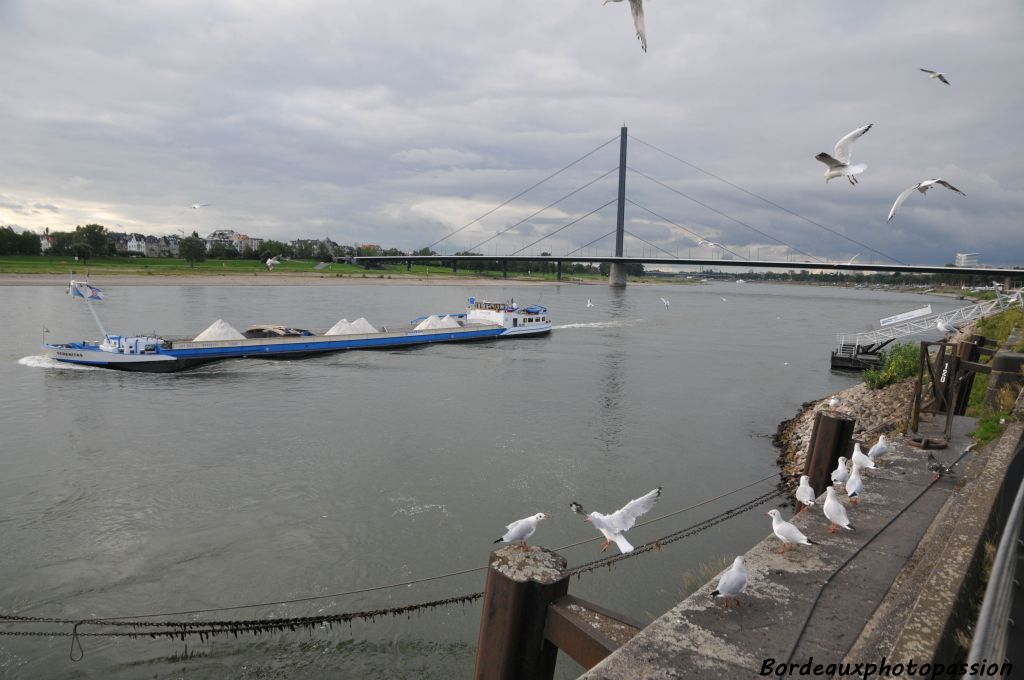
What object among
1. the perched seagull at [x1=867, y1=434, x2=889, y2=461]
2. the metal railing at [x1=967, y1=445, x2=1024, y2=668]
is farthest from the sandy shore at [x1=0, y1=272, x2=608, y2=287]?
the metal railing at [x1=967, y1=445, x2=1024, y2=668]

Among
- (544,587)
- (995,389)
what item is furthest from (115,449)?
(995,389)

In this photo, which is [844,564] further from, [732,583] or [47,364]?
[47,364]

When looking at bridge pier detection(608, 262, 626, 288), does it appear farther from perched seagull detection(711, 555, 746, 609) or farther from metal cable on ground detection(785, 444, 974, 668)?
→ perched seagull detection(711, 555, 746, 609)

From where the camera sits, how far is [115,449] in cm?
1509

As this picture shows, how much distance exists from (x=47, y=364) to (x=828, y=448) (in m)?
Answer: 29.6

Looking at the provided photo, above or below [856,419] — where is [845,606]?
above

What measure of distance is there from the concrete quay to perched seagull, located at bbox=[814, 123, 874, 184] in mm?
3854

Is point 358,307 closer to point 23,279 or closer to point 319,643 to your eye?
point 23,279

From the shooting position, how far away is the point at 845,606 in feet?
12.9

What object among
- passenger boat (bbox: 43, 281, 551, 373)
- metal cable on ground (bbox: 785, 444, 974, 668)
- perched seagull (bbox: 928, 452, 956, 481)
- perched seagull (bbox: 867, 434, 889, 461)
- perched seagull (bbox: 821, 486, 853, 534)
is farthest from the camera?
passenger boat (bbox: 43, 281, 551, 373)

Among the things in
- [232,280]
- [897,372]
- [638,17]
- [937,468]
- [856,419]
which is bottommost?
[856,419]

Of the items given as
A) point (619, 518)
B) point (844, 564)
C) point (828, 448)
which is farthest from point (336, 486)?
point (844, 564)

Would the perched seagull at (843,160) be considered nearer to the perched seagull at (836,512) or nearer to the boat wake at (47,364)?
the perched seagull at (836,512)

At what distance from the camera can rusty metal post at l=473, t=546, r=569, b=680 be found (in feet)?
11.6
